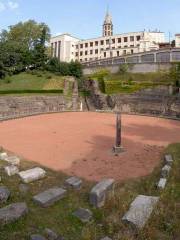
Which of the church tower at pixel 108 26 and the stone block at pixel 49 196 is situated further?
the church tower at pixel 108 26

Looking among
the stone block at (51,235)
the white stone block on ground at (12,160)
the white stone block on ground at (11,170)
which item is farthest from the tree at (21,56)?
the stone block at (51,235)

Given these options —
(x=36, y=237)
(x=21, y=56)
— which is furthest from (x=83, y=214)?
(x=21, y=56)

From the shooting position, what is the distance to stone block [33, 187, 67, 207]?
29.2ft

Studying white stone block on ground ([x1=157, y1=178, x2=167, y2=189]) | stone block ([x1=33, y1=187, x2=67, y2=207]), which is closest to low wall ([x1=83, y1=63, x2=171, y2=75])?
white stone block on ground ([x1=157, y1=178, x2=167, y2=189])

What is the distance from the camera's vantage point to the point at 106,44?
82812 millimetres

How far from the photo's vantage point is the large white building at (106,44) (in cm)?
7425

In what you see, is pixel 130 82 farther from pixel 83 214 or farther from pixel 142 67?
pixel 83 214

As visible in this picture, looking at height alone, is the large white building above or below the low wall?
above

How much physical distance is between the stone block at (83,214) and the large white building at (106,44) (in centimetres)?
6630

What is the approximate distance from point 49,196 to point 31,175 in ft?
6.92

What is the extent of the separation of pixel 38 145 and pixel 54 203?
8529 millimetres

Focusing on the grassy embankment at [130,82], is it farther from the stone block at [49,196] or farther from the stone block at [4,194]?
the stone block at [4,194]

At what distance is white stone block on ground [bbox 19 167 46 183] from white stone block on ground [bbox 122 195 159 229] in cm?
402

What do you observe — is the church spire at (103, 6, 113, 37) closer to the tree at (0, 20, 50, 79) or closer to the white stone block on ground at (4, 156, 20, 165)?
the tree at (0, 20, 50, 79)
